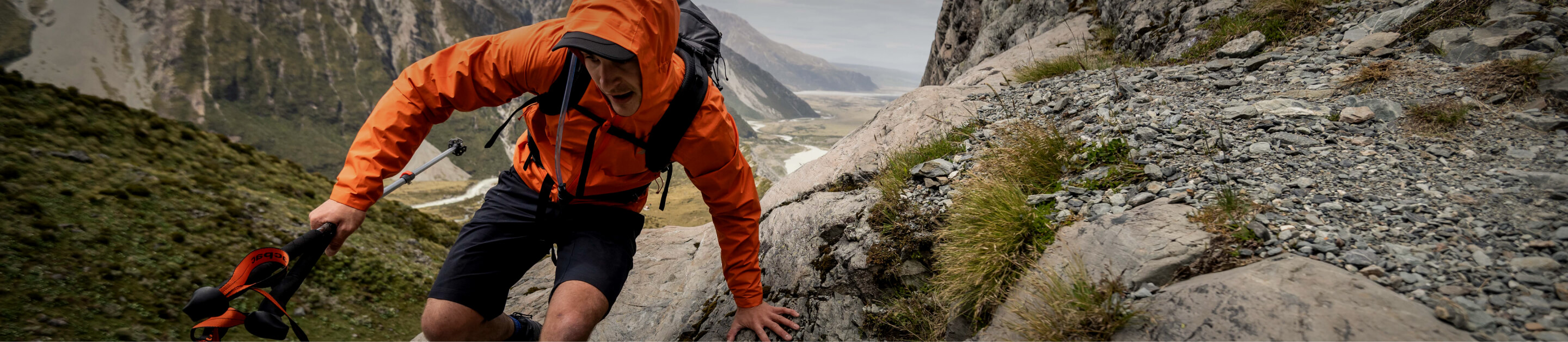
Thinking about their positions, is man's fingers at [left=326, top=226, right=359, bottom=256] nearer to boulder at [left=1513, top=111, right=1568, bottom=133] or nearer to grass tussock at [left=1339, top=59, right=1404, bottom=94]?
boulder at [left=1513, top=111, right=1568, bottom=133]

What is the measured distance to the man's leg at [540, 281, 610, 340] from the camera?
4.16m

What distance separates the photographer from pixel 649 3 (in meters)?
3.30

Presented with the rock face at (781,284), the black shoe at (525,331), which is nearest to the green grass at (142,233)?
the rock face at (781,284)

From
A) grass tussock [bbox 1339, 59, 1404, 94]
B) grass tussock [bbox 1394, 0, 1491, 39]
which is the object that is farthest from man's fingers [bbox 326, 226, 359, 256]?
grass tussock [bbox 1394, 0, 1491, 39]

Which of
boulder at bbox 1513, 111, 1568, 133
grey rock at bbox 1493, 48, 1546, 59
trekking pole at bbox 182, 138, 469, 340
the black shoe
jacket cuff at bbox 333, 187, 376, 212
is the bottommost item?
the black shoe

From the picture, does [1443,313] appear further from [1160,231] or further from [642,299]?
[642,299]

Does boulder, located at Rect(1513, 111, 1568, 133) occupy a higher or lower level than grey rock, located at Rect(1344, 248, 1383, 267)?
higher

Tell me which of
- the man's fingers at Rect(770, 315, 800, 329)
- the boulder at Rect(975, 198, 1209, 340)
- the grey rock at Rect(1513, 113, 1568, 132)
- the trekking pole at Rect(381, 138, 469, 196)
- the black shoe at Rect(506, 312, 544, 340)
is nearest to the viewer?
the boulder at Rect(975, 198, 1209, 340)

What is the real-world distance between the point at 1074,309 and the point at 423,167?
5.71 meters

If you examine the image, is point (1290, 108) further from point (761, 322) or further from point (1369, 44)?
A: point (761, 322)

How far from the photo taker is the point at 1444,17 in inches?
237

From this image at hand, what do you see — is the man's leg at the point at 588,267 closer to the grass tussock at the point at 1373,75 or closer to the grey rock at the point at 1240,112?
the grey rock at the point at 1240,112

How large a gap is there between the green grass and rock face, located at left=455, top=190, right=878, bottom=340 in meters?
5.82

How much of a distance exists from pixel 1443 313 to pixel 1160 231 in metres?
1.26
